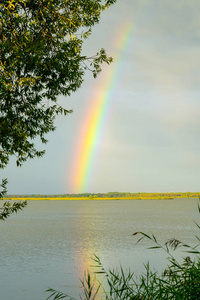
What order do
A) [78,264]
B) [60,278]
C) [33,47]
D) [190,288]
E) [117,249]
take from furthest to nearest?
[117,249]
[78,264]
[60,278]
[33,47]
[190,288]

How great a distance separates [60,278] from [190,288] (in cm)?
2510

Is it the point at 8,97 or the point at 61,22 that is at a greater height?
the point at 61,22

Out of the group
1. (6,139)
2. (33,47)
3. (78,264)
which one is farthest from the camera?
(78,264)

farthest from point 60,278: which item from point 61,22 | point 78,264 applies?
point 61,22

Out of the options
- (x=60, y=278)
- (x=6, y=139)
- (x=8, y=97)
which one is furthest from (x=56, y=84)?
(x=60, y=278)

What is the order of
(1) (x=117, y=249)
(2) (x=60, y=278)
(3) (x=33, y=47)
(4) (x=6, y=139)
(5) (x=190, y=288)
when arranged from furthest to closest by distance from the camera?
1. (1) (x=117, y=249)
2. (2) (x=60, y=278)
3. (4) (x=6, y=139)
4. (3) (x=33, y=47)
5. (5) (x=190, y=288)

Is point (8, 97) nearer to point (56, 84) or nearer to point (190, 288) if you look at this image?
point (56, 84)

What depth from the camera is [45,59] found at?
14336mm

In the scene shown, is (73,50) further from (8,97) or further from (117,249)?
(117,249)

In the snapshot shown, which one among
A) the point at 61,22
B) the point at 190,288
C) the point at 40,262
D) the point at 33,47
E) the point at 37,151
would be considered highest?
the point at 61,22

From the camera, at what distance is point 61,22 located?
1412cm

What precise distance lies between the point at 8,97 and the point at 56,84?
180cm

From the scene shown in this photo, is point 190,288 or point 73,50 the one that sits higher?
point 73,50

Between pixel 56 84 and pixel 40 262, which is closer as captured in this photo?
pixel 56 84
